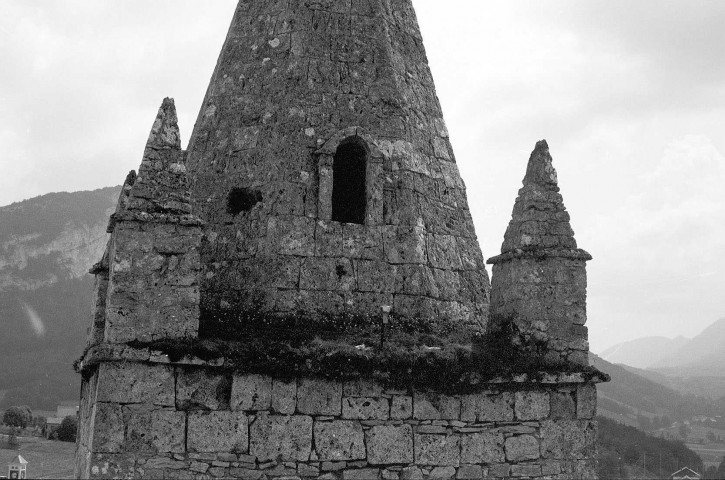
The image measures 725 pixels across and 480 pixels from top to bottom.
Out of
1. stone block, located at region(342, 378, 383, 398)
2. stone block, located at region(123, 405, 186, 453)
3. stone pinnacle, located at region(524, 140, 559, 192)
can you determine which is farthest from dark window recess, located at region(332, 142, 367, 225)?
stone block, located at region(123, 405, 186, 453)

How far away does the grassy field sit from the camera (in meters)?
25.3

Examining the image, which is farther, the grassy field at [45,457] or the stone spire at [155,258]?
the grassy field at [45,457]

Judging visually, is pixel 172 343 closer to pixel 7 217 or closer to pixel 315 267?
pixel 315 267

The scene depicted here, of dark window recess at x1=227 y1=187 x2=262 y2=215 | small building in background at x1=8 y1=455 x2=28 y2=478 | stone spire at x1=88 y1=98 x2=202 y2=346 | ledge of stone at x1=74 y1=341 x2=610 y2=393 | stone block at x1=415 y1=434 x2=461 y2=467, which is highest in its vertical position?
dark window recess at x1=227 y1=187 x2=262 y2=215

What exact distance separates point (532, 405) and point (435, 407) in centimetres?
108

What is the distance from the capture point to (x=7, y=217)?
9731 cm

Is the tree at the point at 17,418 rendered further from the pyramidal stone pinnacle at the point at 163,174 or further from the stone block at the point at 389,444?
the stone block at the point at 389,444

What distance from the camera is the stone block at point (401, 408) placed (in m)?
9.45

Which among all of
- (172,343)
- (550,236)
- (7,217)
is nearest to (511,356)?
(550,236)

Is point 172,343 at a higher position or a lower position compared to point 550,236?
lower

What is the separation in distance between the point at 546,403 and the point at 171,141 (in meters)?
4.63

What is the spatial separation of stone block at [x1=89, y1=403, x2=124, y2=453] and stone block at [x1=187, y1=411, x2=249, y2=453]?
618 millimetres

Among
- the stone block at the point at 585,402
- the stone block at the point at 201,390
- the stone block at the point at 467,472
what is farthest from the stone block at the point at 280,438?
the stone block at the point at 585,402

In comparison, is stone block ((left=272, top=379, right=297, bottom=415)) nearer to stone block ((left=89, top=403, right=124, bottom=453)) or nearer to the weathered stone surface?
stone block ((left=89, top=403, right=124, bottom=453))
